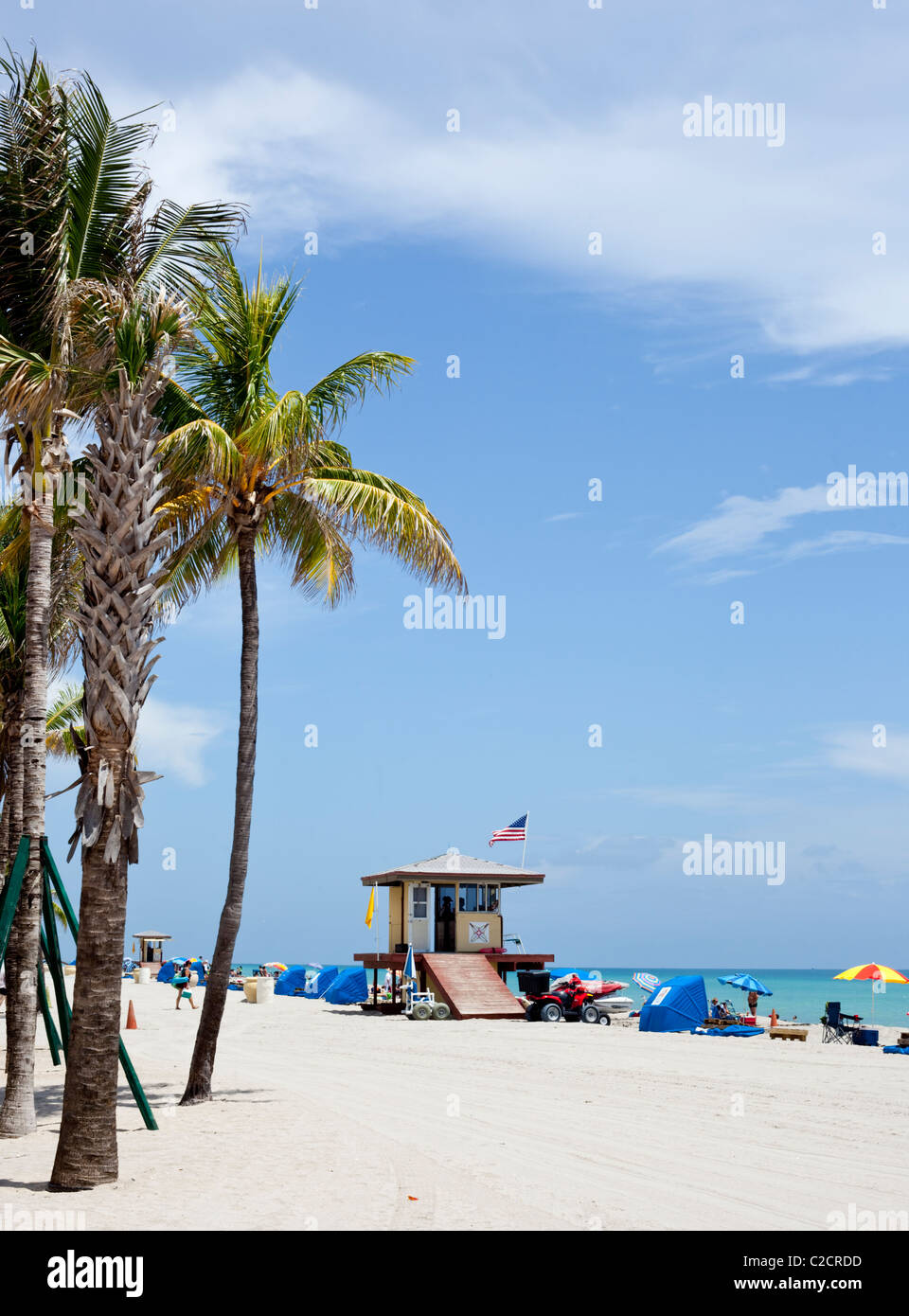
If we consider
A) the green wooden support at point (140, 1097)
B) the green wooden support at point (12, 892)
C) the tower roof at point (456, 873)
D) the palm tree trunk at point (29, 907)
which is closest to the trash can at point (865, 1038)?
the tower roof at point (456, 873)

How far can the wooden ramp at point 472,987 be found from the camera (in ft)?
97.7

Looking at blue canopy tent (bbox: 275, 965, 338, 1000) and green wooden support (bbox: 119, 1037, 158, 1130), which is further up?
green wooden support (bbox: 119, 1037, 158, 1130)

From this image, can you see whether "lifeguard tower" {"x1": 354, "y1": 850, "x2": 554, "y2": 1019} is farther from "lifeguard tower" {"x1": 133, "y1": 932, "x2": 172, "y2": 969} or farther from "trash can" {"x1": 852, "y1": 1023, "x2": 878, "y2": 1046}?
"lifeguard tower" {"x1": 133, "y1": 932, "x2": 172, "y2": 969}

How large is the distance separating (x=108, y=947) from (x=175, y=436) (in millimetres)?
6281

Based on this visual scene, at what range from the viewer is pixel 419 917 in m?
33.5

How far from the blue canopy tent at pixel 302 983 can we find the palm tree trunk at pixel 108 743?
4186 centimetres

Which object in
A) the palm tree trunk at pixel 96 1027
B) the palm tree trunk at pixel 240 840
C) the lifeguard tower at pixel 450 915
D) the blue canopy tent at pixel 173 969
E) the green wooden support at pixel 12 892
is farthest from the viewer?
the blue canopy tent at pixel 173 969

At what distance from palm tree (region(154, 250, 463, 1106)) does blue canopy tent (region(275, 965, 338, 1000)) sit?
117 feet

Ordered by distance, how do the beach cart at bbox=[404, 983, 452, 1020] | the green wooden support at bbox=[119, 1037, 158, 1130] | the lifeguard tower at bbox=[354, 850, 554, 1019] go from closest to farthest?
the green wooden support at bbox=[119, 1037, 158, 1130]
the beach cart at bbox=[404, 983, 452, 1020]
the lifeguard tower at bbox=[354, 850, 554, 1019]

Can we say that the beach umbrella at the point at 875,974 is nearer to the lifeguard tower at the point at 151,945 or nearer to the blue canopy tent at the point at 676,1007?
the blue canopy tent at the point at 676,1007

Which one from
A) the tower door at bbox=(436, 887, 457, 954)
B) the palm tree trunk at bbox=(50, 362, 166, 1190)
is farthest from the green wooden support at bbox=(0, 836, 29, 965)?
the tower door at bbox=(436, 887, 457, 954)

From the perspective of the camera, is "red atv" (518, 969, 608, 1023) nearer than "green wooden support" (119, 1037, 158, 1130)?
No

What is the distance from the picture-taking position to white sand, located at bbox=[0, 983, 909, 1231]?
8398 millimetres
